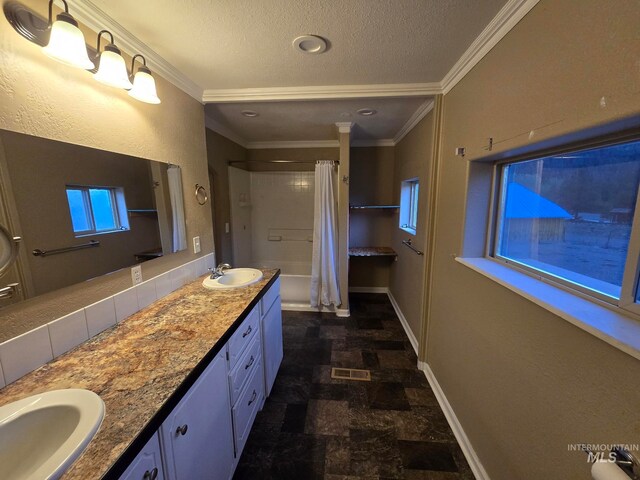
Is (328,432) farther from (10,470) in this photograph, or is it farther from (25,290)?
(25,290)

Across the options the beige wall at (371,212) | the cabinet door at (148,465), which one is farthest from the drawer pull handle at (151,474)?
the beige wall at (371,212)

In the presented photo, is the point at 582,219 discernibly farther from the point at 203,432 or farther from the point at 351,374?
the point at 351,374

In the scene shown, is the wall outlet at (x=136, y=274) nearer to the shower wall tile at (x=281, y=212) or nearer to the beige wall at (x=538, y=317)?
the beige wall at (x=538, y=317)

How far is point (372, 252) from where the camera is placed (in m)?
3.45

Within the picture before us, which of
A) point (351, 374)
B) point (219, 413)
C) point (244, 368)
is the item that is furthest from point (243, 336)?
point (351, 374)

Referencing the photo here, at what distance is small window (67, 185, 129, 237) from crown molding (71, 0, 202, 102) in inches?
29.7

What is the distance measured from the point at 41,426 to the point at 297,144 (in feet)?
11.5

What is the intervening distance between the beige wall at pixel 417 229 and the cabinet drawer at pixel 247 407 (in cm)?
144

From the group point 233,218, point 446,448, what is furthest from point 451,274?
point 233,218

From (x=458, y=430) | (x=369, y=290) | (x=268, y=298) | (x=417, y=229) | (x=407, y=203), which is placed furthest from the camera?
(x=369, y=290)

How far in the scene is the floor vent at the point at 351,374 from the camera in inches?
81.7

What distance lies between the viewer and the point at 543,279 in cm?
106

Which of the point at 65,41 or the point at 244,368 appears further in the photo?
the point at 244,368

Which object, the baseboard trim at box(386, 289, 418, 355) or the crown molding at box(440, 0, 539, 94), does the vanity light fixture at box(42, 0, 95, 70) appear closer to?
the crown molding at box(440, 0, 539, 94)
